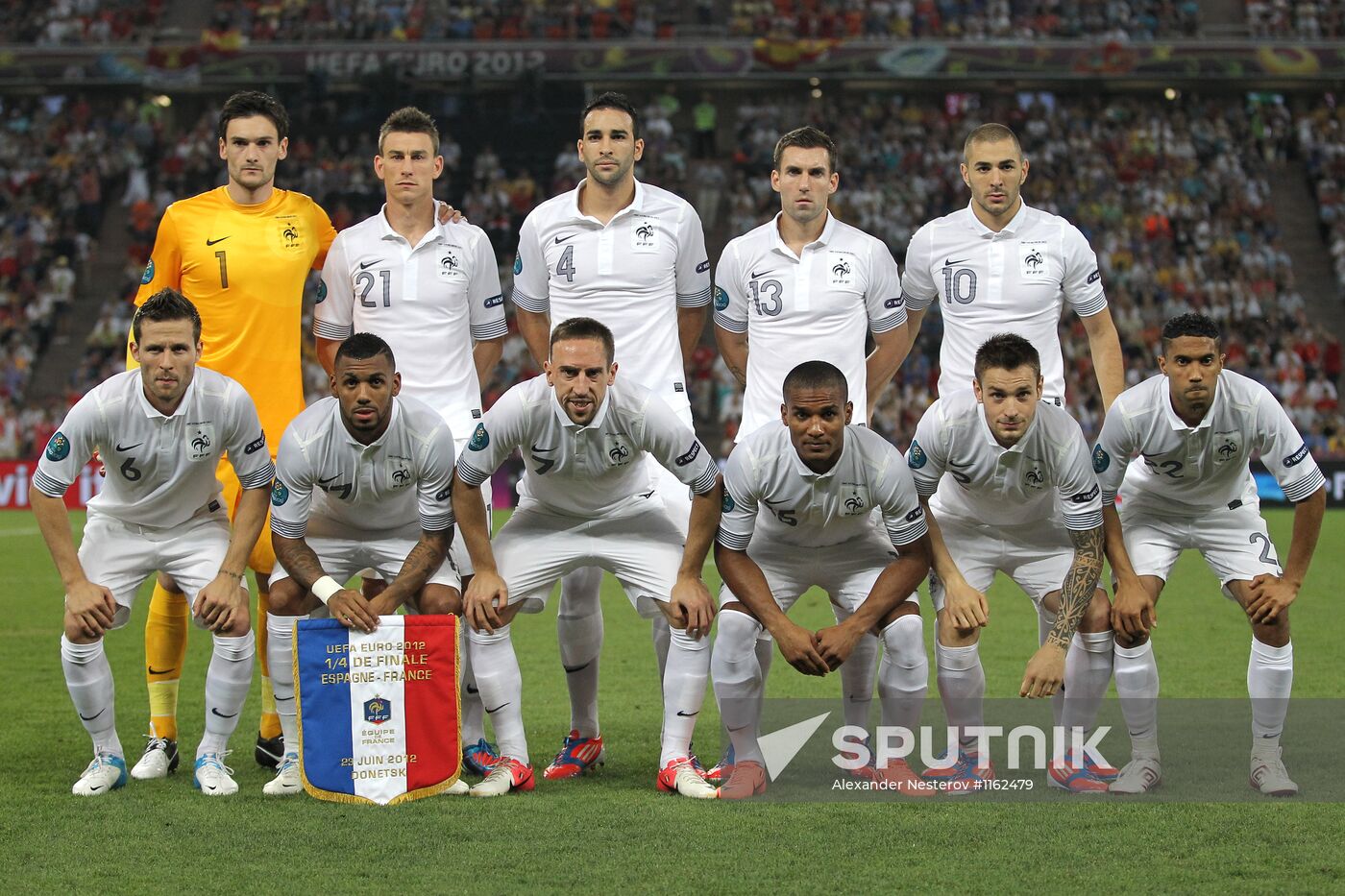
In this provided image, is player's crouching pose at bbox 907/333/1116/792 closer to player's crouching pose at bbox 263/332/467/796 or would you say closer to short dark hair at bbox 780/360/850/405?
short dark hair at bbox 780/360/850/405

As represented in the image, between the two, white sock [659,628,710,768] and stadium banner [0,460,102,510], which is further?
stadium banner [0,460,102,510]

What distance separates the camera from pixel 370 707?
5.50 metres

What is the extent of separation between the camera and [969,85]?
3012 centimetres

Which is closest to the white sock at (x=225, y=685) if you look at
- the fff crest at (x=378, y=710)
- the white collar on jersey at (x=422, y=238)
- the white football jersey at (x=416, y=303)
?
the fff crest at (x=378, y=710)

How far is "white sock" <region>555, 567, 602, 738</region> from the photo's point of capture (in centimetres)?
629

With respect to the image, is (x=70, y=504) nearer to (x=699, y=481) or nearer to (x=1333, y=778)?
(x=699, y=481)

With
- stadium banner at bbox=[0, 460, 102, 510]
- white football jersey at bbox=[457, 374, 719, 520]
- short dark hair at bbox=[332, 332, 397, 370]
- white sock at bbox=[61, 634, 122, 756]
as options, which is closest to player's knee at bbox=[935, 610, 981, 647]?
white football jersey at bbox=[457, 374, 719, 520]

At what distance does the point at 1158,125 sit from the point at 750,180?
8536 mm

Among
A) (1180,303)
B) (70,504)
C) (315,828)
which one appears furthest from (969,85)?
(315,828)

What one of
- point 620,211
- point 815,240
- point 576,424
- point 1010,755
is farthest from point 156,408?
point 1010,755

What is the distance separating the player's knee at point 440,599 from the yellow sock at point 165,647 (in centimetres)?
120

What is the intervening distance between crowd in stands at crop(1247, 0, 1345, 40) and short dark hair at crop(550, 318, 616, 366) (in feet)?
89.2

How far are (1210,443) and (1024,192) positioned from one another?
2213 cm

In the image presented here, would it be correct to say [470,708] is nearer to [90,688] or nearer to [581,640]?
[581,640]
